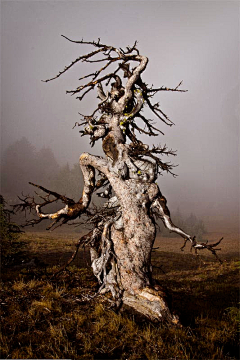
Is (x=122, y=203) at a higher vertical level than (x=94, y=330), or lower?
higher

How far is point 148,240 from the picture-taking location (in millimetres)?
5105

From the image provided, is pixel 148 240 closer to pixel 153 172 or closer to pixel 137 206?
pixel 137 206

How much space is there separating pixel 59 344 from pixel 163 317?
6.81 ft

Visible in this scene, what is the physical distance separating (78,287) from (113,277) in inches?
68.8

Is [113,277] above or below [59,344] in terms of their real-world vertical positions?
above

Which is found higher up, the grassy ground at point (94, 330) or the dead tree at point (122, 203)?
the dead tree at point (122, 203)

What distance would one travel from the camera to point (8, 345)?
3.24 meters

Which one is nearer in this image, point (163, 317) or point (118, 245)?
point (163, 317)

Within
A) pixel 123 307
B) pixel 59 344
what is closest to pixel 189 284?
pixel 123 307

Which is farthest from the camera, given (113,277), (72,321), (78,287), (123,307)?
(78,287)

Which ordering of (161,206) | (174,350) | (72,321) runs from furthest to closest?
(161,206)
(72,321)
(174,350)

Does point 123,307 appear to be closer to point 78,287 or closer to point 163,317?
point 163,317

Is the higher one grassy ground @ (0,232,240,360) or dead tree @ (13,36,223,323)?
dead tree @ (13,36,223,323)

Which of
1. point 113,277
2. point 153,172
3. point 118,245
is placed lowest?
point 113,277
